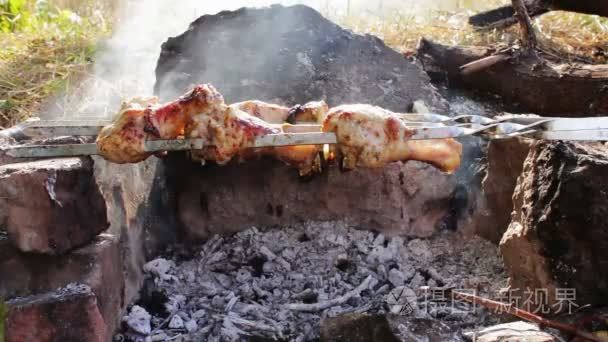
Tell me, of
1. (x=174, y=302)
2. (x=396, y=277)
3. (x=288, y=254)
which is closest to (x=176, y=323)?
(x=174, y=302)

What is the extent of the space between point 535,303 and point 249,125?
165cm

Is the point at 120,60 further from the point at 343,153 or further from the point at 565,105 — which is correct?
the point at 565,105

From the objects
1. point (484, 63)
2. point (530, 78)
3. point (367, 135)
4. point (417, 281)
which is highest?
point (484, 63)

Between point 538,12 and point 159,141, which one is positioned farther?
point 538,12

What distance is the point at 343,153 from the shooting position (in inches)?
128

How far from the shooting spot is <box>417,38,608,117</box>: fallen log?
484 centimetres

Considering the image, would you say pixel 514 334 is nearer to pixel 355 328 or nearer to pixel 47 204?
pixel 355 328

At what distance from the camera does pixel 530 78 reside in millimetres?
5070

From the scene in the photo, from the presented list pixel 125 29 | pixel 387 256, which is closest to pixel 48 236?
pixel 387 256

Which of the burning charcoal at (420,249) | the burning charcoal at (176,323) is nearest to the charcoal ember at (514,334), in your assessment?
the burning charcoal at (420,249)

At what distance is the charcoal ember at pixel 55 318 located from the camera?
2.87 m

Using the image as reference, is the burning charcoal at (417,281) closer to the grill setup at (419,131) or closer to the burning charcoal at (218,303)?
the grill setup at (419,131)

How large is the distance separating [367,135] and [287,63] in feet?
5.03

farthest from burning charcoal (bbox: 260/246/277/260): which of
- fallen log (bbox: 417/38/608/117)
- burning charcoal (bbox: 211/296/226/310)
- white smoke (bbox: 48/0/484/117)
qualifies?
fallen log (bbox: 417/38/608/117)
